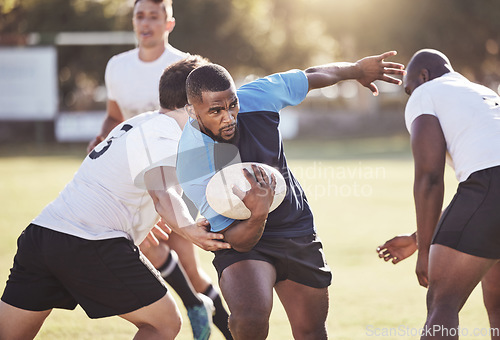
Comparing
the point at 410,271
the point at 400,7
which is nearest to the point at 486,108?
the point at 410,271

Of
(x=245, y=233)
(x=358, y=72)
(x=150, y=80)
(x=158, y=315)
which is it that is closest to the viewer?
(x=245, y=233)

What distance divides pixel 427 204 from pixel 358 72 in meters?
1.15

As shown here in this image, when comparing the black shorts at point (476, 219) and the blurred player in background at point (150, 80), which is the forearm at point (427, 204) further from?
the blurred player in background at point (150, 80)

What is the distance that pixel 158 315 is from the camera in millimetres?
4090

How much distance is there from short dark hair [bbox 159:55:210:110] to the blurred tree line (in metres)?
34.1

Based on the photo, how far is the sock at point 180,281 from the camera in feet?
19.6

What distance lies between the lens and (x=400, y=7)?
3950 cm

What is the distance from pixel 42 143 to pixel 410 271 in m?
25.5

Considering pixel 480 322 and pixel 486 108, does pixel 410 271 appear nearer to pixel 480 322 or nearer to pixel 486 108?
pixel 480 322

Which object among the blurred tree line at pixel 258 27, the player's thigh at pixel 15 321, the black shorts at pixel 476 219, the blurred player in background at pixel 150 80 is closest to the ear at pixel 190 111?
the player's thigh at pixel 15 321

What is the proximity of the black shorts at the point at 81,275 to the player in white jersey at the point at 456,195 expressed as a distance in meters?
1.68

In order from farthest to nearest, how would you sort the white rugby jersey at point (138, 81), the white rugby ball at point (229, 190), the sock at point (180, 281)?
1. the white rugby jersey at point (138, 81)
2. the sock at point (180, 281)
3. the white rugby ball at point (229, 190)

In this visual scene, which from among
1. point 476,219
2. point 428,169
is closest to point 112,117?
point 428,169

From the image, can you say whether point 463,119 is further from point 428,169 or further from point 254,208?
point 254,208
